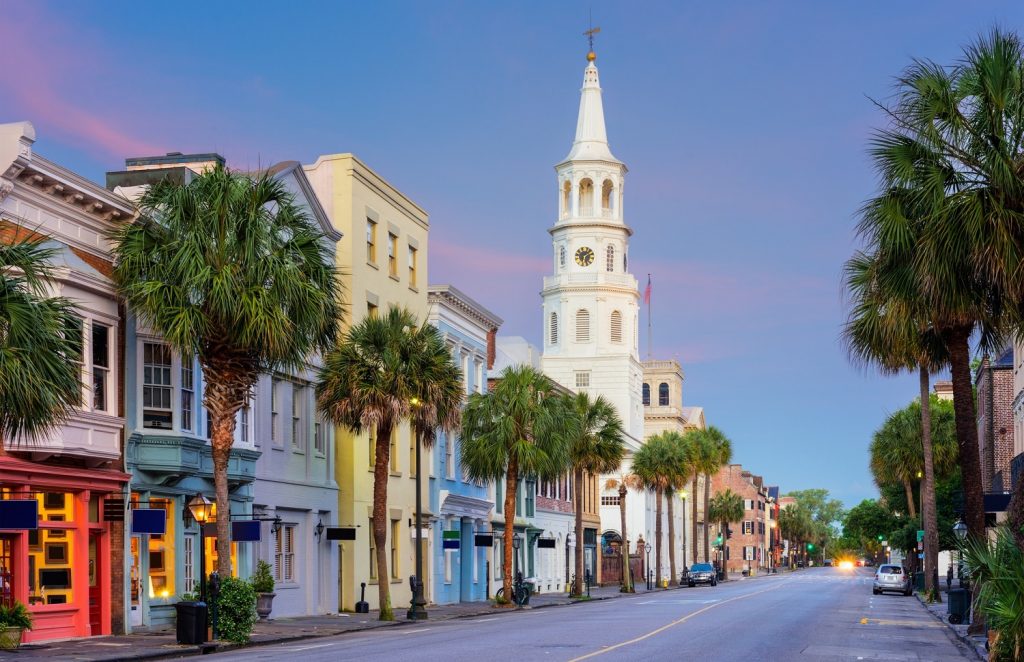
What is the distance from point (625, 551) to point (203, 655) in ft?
186

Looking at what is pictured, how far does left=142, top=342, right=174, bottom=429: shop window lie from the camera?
104 feet

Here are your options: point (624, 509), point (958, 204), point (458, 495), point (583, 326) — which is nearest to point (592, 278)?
point (583, 326)

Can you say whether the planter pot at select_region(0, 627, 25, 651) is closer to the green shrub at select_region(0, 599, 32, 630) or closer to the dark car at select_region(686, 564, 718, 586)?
the green shrub at select_region(0, 599, 32, 630)

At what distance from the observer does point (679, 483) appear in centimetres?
9038

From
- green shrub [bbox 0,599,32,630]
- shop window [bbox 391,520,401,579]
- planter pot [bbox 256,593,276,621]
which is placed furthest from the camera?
shop window [bbox 391,520,401,579]

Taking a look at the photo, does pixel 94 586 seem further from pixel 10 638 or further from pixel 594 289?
pixel 594 289

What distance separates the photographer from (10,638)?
24.4 meters

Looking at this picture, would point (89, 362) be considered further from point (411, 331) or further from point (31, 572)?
point (411, 331)

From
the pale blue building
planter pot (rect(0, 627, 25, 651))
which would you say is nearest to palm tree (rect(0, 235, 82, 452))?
planter pot (rect(0, 627, 25, 651))

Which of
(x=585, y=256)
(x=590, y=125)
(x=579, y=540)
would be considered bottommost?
(x=579, y=540)

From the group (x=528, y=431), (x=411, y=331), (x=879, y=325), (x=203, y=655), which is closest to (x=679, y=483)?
(x=528, y=431)

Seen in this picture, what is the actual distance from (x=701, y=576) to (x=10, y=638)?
227 ft

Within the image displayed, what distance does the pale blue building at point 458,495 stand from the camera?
176ft

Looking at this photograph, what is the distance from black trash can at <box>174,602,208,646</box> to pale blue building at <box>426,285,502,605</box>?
23931 mm
